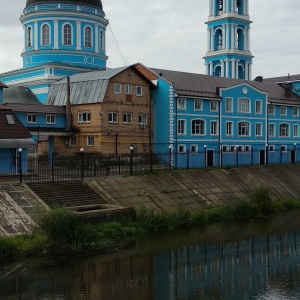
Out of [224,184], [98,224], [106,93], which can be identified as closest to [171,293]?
[98,224]

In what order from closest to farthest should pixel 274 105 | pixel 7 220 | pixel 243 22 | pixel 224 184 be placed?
1. pixel 7 220
2. pixel 224 184
3. pixel 274 105
4. pixel 243 22

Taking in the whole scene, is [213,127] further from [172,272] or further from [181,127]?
[172,272]

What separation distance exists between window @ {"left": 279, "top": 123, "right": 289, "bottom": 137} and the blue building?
19050 mm

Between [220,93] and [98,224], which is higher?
[220,93]

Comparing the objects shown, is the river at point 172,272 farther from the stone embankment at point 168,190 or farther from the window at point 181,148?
the window at point 181,148

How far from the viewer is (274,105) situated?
51.4 metres

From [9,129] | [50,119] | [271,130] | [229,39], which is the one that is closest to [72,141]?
[50,119]

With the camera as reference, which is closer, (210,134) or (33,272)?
(33,272)

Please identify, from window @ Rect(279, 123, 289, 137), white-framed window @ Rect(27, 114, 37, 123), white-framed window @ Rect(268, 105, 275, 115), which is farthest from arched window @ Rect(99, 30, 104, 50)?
window @ Rect(279, 123, 289, 137)

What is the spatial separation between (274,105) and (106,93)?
18150mm

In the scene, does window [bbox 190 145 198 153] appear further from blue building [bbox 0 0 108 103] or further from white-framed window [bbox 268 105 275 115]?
blue building [bbox 0 0 108 103]

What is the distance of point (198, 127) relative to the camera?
45219 millimetres

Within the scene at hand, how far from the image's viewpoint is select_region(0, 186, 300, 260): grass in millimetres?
21438

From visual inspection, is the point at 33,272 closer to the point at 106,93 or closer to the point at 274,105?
the point at 106,93
